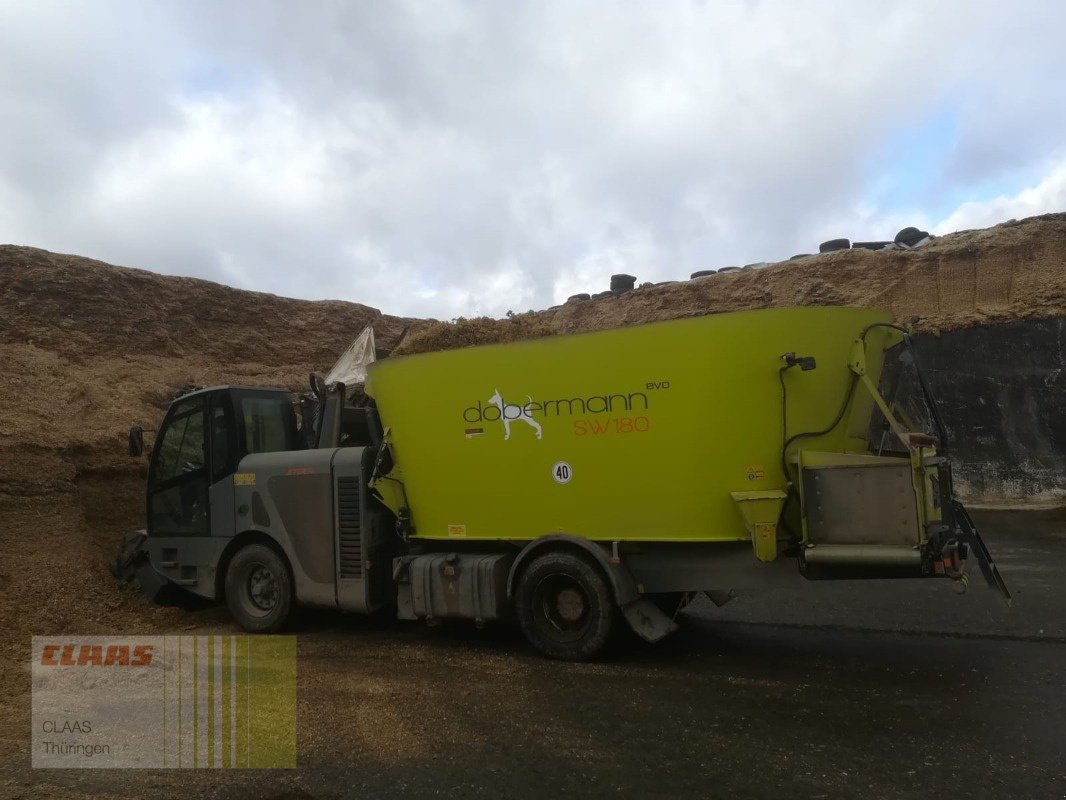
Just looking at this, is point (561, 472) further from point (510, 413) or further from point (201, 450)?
point (201, 450)

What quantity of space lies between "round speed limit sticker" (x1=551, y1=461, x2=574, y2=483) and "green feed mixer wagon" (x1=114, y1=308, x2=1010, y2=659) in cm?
1

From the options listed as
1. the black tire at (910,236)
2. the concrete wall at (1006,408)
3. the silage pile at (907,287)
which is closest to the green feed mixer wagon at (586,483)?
the silage pile at (907,287)

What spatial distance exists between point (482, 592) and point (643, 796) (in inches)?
117

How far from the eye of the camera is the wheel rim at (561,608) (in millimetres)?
6305

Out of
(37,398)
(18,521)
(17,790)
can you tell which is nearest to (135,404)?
(37,398)

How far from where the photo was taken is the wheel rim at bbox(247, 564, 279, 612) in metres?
7.74

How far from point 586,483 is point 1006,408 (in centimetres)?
1050

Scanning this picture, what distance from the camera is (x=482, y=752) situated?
14.5 feet

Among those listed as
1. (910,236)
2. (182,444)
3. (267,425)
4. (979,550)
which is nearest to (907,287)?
(910,236)

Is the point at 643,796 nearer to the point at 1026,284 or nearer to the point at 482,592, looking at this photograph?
the point at 482,592

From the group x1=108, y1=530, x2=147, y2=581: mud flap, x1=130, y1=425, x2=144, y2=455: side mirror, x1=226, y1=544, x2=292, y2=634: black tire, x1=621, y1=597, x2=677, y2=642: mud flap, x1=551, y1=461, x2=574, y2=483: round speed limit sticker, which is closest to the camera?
x1=621, y1=597, x2=677, y2=642: mud flap

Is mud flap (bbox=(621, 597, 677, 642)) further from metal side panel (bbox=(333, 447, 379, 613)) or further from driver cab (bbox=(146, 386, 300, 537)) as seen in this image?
driver cab (bbox=(146, 386, 300, 537))

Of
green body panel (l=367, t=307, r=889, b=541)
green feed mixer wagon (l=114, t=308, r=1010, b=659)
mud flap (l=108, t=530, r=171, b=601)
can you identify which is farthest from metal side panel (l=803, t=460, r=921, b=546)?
mud flap (l=108, t=530, r=171, b=601)

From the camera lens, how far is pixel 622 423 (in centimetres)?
609
